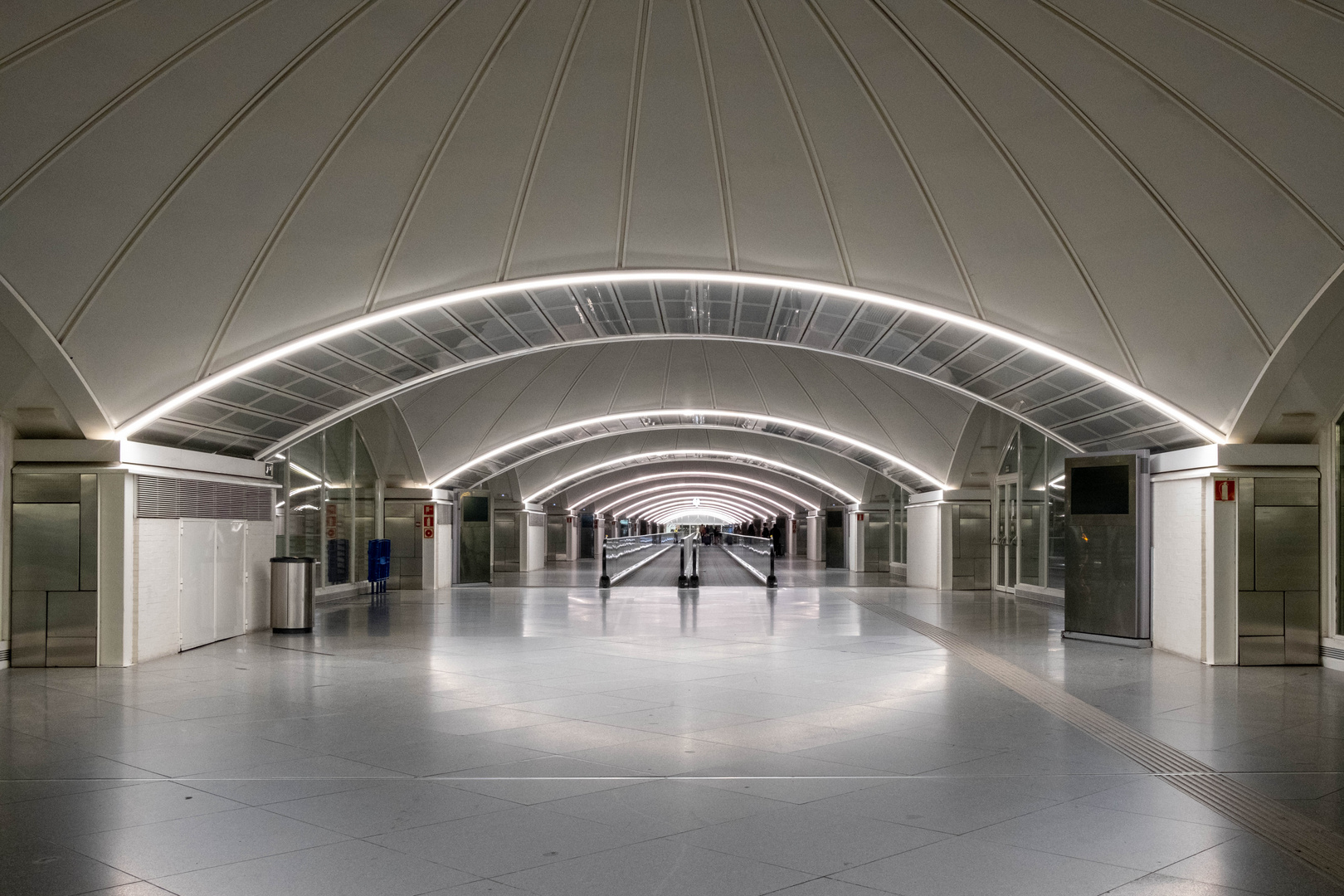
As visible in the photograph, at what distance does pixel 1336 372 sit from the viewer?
39.8 feet

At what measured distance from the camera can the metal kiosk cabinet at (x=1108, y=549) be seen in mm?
15289

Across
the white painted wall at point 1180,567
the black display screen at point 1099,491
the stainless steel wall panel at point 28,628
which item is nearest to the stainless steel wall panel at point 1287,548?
the white painted wall at point 1180,567

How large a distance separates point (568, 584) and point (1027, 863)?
85.9 feet

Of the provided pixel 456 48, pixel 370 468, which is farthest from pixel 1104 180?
pixel 370 468

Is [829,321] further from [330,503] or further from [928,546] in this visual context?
[928,546]

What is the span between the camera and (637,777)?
A: 22.9 feet

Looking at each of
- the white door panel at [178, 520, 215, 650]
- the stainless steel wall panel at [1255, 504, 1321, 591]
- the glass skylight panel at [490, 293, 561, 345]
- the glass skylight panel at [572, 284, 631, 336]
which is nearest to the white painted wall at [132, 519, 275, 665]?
the white door panel at [178, 520, 215, 650]

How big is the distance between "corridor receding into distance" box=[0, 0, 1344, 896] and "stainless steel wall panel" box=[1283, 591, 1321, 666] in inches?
1.8

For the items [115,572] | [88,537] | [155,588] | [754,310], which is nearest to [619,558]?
[754,310]

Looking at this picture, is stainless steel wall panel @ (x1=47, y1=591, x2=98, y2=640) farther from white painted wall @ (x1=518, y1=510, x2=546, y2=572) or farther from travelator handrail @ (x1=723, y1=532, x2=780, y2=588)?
white painted wall @ (x1=518, y1=510, x2=546, y2=572)

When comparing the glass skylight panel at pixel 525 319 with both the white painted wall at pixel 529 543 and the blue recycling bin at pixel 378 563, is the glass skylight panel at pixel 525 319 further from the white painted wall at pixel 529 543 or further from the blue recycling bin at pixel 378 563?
the white painted wall at pixel 529 543

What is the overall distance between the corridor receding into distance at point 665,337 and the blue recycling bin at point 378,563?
8199 mm

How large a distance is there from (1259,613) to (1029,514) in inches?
475

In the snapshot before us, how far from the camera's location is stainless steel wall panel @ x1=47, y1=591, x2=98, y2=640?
1288cm
